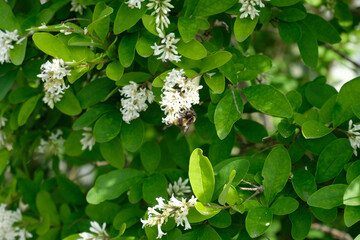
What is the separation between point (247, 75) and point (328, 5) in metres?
0.76

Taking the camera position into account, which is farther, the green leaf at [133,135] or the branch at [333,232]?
the branch at [333,232]

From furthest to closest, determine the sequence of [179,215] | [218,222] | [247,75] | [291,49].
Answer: [291,49], [247,75], [218,222], [179,215]

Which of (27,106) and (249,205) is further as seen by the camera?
(27,106)

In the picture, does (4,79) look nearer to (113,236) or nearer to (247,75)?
(113,236)

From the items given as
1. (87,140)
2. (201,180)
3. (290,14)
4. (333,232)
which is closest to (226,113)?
(201,180)

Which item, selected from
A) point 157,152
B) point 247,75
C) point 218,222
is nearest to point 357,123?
point 247,75

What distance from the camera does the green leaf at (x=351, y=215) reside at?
989 millimetres

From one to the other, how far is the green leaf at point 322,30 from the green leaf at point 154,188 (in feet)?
2.34

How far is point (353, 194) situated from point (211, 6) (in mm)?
608

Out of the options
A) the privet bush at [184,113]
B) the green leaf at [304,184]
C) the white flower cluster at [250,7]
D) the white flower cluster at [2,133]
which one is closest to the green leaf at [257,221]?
the privet bush at [184,113]

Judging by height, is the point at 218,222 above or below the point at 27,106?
below

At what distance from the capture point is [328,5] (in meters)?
1.78

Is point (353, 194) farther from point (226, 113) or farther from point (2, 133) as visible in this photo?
point (2, 133)

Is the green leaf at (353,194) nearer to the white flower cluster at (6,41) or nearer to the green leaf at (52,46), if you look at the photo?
the green leaf at (52,46)
